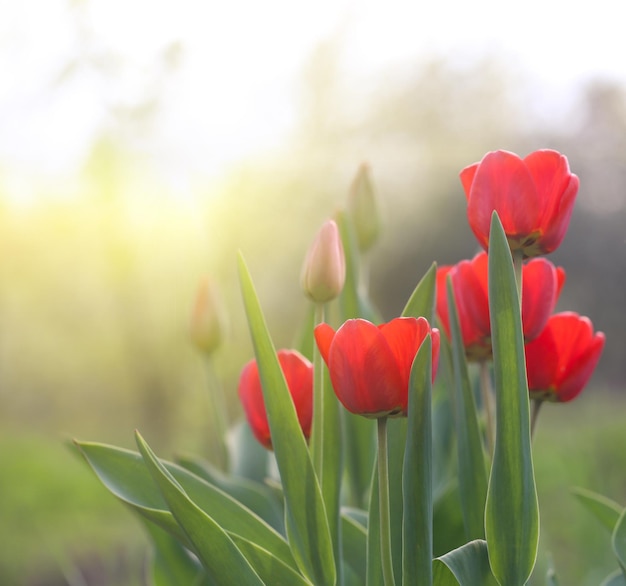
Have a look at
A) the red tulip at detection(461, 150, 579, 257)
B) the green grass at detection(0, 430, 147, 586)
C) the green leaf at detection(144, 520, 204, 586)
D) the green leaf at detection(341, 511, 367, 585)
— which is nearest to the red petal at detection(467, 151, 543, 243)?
the red tulip at detection(461, 150, 579, 257)

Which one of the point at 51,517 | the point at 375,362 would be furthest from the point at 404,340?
the point at 51,517

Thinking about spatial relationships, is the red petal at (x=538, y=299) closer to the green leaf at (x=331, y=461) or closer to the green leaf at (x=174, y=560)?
the green leaf at (x=331, y=461)

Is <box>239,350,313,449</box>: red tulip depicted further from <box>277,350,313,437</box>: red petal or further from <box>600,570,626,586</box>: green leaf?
<box>600,570,626,586</box>: green leaf

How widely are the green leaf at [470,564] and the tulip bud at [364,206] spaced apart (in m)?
0.33

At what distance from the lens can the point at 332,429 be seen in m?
0.44

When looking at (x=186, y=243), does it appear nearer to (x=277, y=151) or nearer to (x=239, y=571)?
(x=277, y=151)

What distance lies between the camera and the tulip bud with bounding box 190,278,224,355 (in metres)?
0.66

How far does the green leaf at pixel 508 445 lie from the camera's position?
0.33 m

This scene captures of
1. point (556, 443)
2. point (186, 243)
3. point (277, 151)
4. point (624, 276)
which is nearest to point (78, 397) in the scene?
point (186, 243)

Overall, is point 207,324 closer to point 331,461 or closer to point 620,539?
point 331,461

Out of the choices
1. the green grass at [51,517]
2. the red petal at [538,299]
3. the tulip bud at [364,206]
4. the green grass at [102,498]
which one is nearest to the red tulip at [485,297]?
the red petal at [538,299]

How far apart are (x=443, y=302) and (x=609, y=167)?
211cm

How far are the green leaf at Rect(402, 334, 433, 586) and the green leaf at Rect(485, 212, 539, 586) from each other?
3cm

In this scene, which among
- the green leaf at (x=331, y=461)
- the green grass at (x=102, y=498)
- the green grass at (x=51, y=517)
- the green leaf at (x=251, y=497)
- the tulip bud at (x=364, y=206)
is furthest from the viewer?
the green grass at (x=51, y=517)
